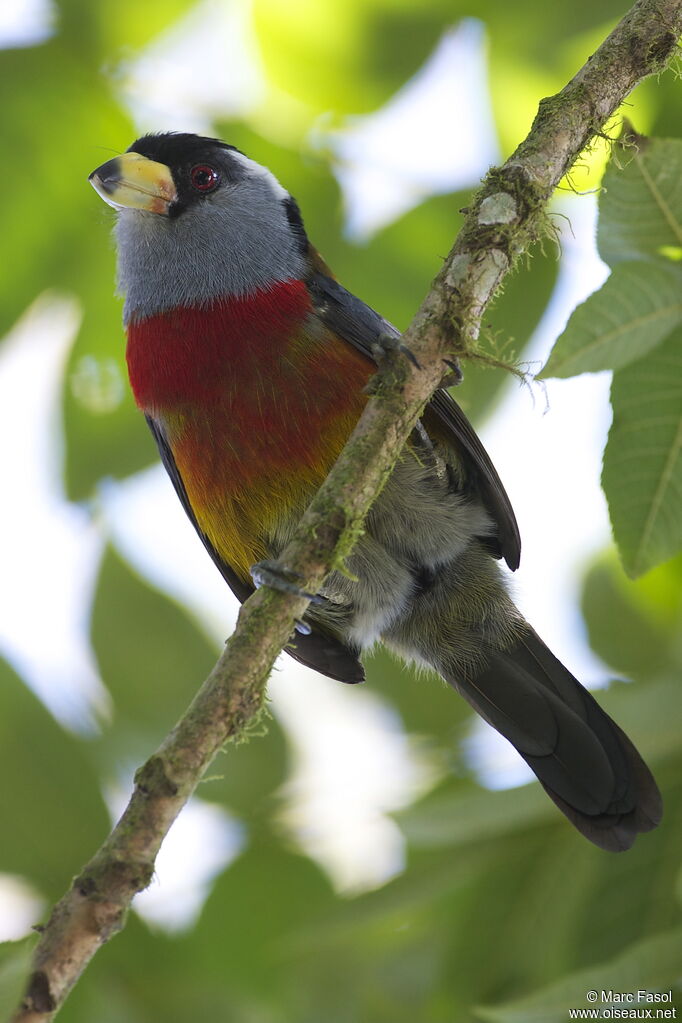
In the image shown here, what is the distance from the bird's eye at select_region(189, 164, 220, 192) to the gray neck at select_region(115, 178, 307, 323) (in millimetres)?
51

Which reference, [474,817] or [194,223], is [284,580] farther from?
[194,223]

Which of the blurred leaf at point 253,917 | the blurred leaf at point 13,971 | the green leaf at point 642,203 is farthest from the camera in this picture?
the blurred leaf at point 253,917

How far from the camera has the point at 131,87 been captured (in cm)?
269

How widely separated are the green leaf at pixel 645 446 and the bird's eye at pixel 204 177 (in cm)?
172

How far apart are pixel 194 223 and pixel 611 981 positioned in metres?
2.28

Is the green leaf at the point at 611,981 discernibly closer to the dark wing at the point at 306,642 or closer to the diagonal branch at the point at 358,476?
the diagonal branch at the point at 358,476

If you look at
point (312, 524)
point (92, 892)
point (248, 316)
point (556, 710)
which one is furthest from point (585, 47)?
point (92, 892)

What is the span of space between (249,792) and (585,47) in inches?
78.3

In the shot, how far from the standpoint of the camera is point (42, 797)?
256 cm

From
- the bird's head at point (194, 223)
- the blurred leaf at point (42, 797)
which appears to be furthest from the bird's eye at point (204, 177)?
the blurred leaf at point (42, 797)

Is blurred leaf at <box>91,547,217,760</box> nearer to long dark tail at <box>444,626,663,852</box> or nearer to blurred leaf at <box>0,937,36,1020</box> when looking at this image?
long dark tail at <box>444,626,663,852</box>

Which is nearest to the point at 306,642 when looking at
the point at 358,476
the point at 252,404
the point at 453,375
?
the point at 252,404

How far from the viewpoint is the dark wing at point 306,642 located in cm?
286

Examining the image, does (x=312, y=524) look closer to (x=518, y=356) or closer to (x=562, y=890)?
(x=518, y=356)
